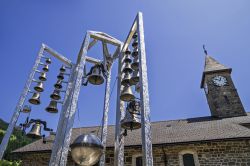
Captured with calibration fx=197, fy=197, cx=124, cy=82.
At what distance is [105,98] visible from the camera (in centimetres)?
495

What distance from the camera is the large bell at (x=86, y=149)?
2.61m

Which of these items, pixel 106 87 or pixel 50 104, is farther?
pixel 50 104

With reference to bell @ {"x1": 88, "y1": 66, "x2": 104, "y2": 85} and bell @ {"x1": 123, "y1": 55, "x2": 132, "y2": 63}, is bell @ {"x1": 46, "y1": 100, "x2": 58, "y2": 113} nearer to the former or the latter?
bell @ {"x1": 88, "y1": 66, "x2": 104, "y2": 85}

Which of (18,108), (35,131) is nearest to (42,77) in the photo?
(18,108)

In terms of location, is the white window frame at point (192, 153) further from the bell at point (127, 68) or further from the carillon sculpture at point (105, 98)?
the bell at point (127, 68)

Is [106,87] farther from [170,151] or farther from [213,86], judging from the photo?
[213,86]

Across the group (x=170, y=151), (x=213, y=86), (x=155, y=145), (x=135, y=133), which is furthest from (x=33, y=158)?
(x=213, y=86)

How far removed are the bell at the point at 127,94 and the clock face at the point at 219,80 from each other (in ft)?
60.6

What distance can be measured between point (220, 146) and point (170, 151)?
2665 mm

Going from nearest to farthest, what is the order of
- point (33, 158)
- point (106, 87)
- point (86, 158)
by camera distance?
point (86, 158) → point (106, 87) → point (33, 158)

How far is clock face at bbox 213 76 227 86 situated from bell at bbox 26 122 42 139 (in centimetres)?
1906

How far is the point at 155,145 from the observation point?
11211mm

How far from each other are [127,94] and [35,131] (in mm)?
2792

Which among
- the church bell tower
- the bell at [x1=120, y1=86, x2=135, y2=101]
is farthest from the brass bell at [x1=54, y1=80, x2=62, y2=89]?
the church bell tower
